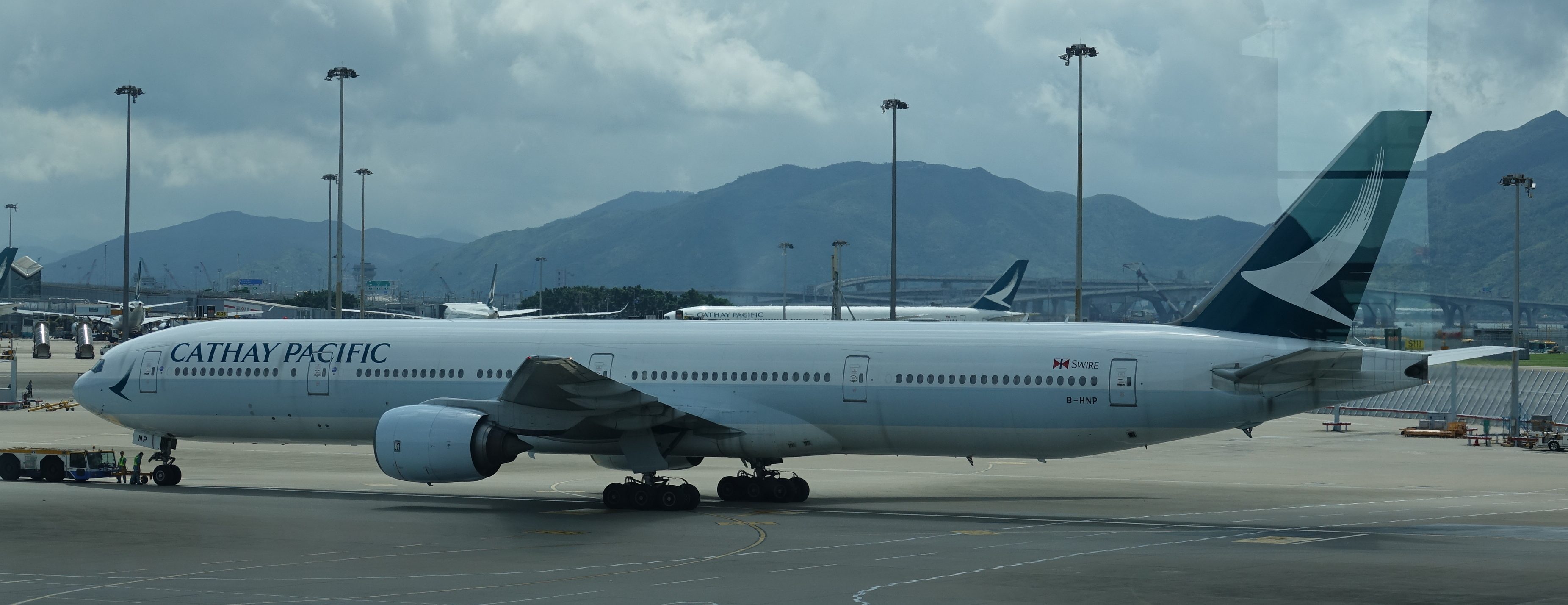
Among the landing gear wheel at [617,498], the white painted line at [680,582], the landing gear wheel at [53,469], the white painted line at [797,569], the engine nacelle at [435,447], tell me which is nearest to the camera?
the white painted line at [680,582]

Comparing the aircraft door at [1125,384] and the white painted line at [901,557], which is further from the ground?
the aircraft door at [1125,384]

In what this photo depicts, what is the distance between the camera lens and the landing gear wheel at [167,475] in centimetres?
3064

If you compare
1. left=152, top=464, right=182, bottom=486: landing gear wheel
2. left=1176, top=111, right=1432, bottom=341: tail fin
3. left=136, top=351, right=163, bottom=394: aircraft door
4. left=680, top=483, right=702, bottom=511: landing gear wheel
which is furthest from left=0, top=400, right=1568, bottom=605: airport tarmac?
left=1176, top=111, right=1432, bottom=341: tail fin

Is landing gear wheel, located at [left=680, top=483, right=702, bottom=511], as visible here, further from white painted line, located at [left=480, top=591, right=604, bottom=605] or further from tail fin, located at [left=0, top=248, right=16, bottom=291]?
tail fin, located at [left=0, top=248, right=16, bottom=291]

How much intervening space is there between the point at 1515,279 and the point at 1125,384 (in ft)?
90.6

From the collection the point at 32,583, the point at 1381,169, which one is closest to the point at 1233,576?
the point at 1381,169

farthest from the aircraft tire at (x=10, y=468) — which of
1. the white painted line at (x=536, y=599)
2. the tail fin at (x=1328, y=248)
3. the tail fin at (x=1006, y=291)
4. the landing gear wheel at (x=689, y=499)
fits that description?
the tail fin at (x=1006, y=291)

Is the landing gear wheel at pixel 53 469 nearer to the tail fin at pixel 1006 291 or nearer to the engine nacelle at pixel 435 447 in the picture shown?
the engine nacelle at pixel 435 447

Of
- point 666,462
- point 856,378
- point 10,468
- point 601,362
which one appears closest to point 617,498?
point 666,462

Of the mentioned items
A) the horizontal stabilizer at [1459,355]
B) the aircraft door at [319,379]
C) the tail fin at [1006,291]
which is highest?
the tail fin at [1006,291]

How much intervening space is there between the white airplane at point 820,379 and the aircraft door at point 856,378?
3cm

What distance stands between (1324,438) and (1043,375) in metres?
26.4

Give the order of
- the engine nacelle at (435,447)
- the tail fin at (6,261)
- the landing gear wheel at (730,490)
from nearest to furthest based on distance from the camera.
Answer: the engine nacelle at (435,447), the landing gear wheel at (730,490), the tail fin at (6,261)

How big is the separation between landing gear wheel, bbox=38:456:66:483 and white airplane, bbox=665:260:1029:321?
203ft
